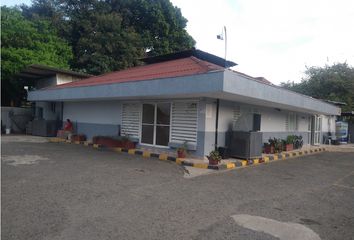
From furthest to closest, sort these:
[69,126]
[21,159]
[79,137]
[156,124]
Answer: [69,126]
[79,137]
[156,124]
[21,159]

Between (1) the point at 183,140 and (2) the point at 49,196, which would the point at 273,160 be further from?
(2) the point at 49,196

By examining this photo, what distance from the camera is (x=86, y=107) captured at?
18078mm

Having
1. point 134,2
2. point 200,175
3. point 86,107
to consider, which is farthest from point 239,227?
point 134,2

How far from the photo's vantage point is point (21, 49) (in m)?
22.9

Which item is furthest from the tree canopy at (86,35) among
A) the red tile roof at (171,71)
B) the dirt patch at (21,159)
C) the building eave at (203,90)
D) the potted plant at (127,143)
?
the dirt patch at (21,159)

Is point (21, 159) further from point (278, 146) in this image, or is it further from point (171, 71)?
point (278, 146)

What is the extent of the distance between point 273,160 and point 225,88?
5.75 m

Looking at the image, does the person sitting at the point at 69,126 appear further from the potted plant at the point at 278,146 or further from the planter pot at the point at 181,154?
the potted plant at the point at 278,146

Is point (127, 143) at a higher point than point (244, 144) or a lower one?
lower

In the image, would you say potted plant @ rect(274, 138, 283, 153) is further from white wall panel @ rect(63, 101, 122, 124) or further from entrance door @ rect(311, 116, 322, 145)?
entrance door @ rect(311, 116, 322, 145)

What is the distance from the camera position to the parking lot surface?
466 cm

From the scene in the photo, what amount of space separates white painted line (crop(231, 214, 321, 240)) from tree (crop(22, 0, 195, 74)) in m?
25.7

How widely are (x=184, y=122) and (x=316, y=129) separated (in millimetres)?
15116

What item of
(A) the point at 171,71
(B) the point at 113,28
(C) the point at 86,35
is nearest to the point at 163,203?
(A) the point at 171,71
